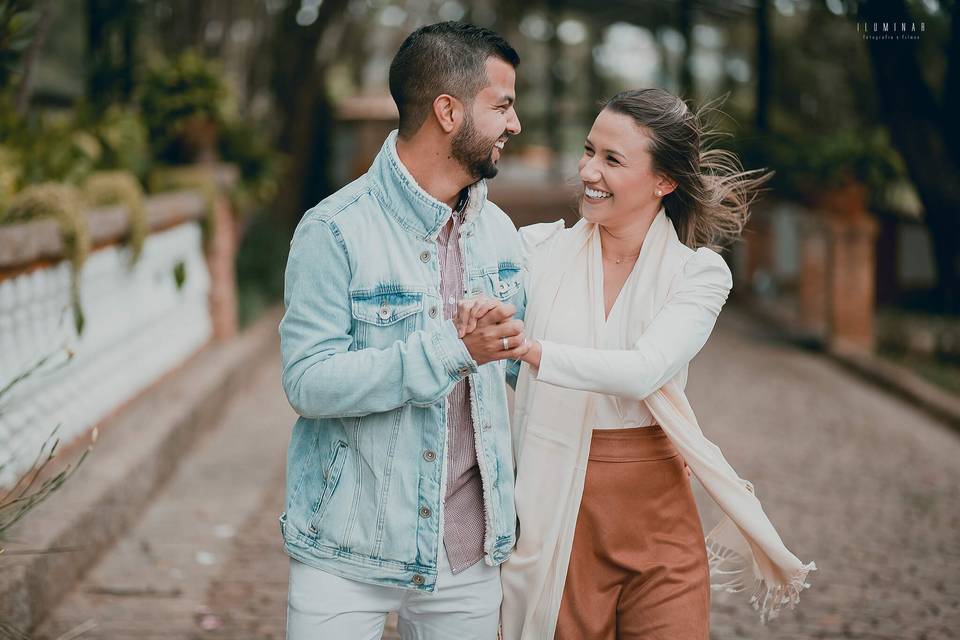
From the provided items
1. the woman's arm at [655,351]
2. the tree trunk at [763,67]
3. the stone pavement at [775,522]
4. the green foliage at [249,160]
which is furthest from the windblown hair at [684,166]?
the tree trunk at [763,67]

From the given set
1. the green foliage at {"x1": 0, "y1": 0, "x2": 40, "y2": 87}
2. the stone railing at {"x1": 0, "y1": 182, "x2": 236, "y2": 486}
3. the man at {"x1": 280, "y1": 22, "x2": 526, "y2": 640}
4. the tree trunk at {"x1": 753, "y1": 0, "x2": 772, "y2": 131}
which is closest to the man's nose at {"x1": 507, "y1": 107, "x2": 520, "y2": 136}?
the man at {"x1": 280, "y1": 22, "x2": 526, "y2": 640}

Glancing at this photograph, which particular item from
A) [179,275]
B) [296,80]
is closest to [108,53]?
[179,275]

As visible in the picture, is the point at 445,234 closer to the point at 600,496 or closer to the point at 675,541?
the point at 600,496

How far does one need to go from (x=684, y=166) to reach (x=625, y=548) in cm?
98

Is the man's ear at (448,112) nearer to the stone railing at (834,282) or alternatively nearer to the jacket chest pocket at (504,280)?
the jacket chest pocket at (504,280)

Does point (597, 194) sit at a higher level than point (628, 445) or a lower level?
higher

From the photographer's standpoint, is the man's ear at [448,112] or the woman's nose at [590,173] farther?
the woman's nose at [590,173]

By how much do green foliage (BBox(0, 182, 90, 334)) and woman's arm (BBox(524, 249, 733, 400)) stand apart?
3.92 meters

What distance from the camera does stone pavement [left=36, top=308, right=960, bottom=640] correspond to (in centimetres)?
472

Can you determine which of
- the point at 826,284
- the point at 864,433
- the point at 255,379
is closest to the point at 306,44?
the point at 255,379

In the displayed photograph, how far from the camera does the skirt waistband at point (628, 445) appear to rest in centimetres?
291

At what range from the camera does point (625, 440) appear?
2.92 metres

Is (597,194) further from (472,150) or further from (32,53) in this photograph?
(32,53)

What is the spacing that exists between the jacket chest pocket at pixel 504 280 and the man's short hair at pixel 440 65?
40cm
